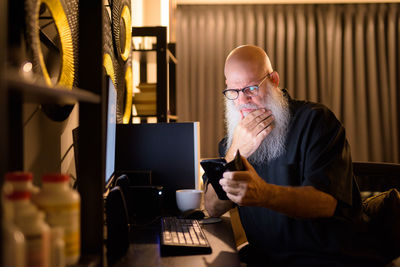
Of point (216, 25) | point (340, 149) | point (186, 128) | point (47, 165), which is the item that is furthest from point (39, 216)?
point (216, 25)

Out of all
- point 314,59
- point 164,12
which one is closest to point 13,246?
point 164,12

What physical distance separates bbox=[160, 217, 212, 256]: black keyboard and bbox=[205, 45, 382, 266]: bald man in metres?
0.17

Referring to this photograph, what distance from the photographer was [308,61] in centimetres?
418

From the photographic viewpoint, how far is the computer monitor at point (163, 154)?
1717 mm

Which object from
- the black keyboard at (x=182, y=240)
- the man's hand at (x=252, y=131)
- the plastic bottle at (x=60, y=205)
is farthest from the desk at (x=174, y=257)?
the man's hand at (x=252, y=131)

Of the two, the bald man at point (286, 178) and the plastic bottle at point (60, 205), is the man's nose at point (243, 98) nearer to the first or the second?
the bald man at point (286, 178)

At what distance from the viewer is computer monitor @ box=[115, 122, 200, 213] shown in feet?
5.63

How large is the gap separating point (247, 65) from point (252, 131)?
0.28m

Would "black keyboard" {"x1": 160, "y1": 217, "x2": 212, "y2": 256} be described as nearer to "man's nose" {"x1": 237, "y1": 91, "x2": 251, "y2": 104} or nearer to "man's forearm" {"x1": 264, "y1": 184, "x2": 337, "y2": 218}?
"man's forearm" {"x1": 264, "y1": 184, "x2": 337, "y2": 218}

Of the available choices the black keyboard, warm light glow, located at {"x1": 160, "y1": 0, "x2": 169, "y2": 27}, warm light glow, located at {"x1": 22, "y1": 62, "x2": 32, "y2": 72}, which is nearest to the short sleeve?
the black keyboard

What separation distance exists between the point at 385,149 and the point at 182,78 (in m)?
2.41

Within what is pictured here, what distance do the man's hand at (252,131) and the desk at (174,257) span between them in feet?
1.30

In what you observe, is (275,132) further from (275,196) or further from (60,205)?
(60,205)

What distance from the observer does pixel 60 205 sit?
659 mm
